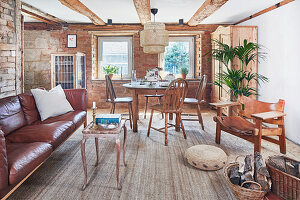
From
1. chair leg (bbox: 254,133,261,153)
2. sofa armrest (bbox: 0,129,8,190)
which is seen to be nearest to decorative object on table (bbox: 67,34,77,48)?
sofa armrest (bbox: 0,129,8,190)

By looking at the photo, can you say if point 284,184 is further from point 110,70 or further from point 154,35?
point 110,70

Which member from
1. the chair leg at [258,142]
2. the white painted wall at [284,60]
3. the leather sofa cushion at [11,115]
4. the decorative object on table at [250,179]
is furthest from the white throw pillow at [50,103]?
the white painted wall at [284,60]

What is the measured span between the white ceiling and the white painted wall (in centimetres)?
38

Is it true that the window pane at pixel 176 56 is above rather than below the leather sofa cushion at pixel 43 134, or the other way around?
above

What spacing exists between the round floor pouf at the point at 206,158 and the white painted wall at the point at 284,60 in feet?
5.47

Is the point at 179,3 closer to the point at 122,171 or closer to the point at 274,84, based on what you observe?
the point at 274,84

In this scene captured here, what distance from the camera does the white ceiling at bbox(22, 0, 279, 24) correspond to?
3.99 m

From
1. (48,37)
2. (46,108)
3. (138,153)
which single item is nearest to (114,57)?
(48,37)

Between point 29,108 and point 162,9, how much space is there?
125 inches

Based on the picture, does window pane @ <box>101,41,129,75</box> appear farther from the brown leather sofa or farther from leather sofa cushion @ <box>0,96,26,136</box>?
leather sofa cushion @ <box>0,96,26,136</box>

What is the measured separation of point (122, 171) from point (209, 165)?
2.92 feet

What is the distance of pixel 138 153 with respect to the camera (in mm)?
Result: 2754

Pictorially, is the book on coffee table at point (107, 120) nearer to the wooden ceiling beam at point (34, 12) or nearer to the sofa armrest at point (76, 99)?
the sofa armrest at point (76, 99)

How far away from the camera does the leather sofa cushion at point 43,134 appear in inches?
82.0
